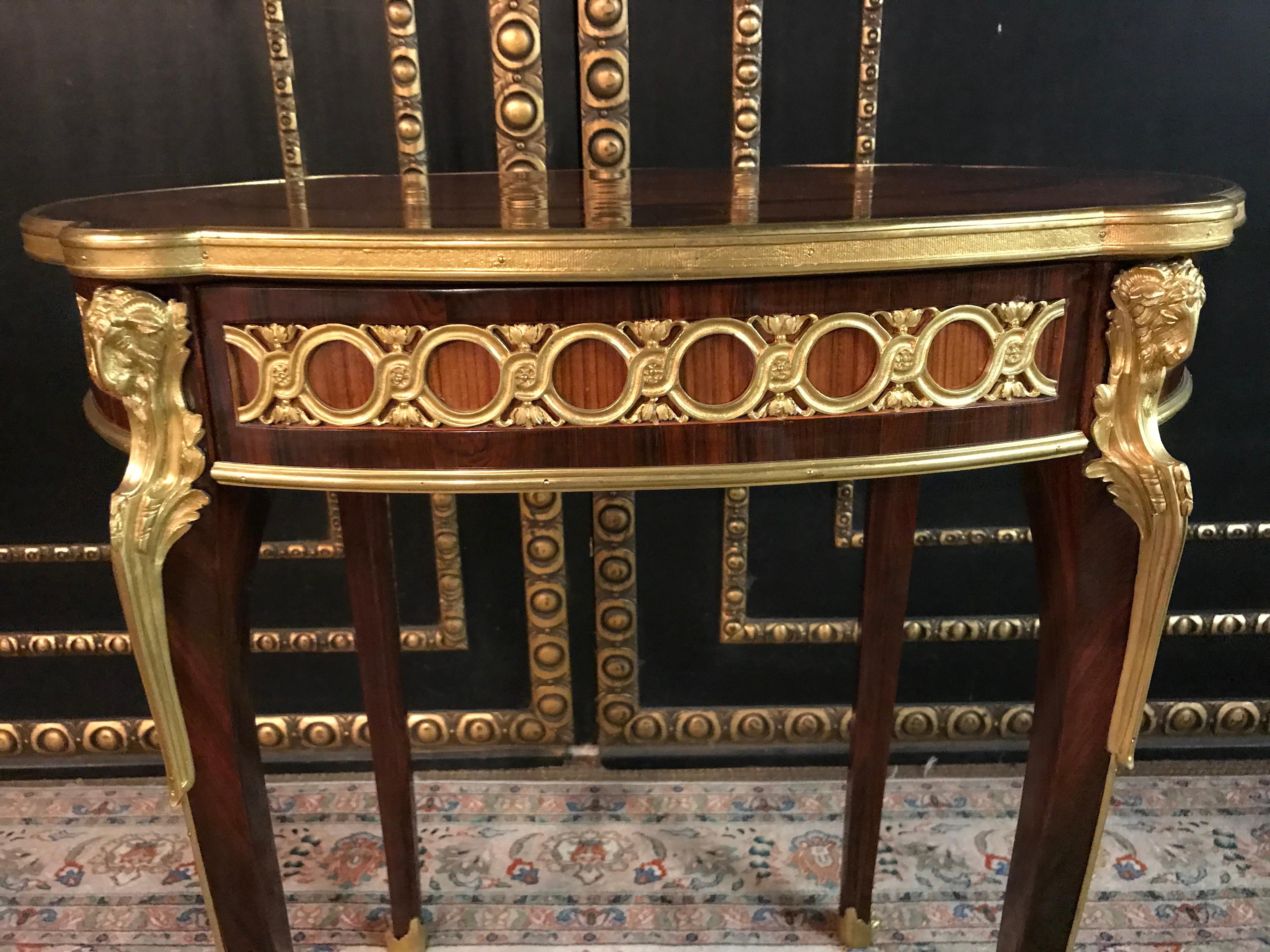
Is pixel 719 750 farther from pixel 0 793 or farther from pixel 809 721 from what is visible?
pixel 0 793

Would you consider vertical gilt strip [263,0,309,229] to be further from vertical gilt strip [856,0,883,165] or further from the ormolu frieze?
vertical gilt strip [856,0,883,165]

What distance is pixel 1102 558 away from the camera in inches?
22.5

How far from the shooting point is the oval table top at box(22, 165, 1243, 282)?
0.45m

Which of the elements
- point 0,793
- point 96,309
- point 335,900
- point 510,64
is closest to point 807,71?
point 510,64

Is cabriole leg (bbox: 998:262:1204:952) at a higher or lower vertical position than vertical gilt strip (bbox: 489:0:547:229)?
lower

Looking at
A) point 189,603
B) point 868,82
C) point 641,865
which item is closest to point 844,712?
point 641,865

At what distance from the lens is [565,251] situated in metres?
0.45

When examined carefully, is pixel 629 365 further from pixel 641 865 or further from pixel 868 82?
pixel 641 865

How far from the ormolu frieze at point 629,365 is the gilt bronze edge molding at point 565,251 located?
31 millimetres

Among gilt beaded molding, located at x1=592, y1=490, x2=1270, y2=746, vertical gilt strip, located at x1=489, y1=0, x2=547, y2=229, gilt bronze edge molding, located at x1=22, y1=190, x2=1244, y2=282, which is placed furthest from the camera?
gilt beaded molding, located at x1=592, y1=490, x2=1270, y2=746

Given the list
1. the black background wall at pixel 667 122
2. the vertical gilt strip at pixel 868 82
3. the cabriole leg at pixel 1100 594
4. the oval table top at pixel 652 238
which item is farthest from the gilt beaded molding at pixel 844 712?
the oval table top at pixel 652 238

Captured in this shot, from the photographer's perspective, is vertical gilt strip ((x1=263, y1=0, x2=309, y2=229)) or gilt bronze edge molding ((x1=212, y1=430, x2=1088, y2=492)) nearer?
gilt bronze edge molding ((x1=212, y1=430, x2=1088, y2=492))

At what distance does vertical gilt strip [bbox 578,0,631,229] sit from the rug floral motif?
2.37ft

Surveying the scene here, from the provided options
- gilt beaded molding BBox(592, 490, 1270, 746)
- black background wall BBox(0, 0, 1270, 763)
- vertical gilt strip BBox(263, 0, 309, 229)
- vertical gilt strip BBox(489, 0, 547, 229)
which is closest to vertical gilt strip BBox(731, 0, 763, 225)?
black background wall BBox(0, 0, 1270, 763)
